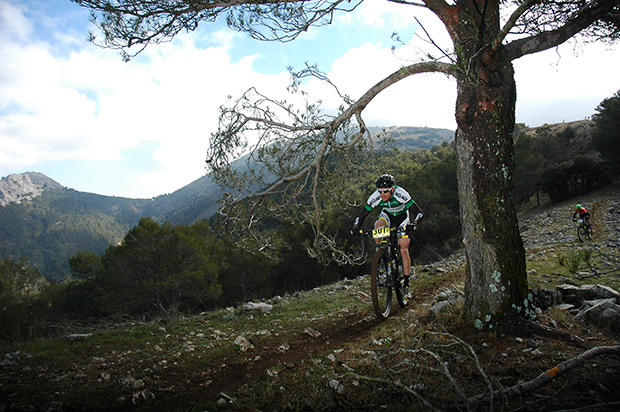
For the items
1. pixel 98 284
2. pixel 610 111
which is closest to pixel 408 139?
pixel 610 111

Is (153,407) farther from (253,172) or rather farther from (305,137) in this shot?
(305,137)

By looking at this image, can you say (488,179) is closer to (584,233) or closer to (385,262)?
(385,262)

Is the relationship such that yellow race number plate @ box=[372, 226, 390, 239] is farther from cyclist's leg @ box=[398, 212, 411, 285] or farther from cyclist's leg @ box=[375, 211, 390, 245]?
cyclist's leg @ box=[398, 212, 411, 285]

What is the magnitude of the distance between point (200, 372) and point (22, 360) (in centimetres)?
221

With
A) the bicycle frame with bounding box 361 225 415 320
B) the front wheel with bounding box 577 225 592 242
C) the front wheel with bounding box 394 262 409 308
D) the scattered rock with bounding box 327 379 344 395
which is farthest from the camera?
the front wheel with bounding box 577 225 592 242

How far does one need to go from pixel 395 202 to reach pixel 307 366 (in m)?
3.08

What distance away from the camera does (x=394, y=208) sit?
18.0 ft

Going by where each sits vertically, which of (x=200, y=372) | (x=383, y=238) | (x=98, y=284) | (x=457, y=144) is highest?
(x=457, y=144)

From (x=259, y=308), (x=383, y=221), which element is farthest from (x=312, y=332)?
(x=383, y=221)

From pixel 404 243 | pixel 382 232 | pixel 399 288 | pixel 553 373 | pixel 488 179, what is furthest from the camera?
pixel 399 288

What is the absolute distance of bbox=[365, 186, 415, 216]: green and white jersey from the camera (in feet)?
17.5

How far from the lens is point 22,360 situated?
3748 mm

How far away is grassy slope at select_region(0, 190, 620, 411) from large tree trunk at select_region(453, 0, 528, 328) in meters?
0.46

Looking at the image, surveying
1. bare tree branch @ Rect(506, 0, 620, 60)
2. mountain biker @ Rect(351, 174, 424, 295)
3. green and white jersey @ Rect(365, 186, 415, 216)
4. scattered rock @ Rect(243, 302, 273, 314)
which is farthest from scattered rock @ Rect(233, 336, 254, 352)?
bare tree branch @ Rect(506, 0, 620, 60)
